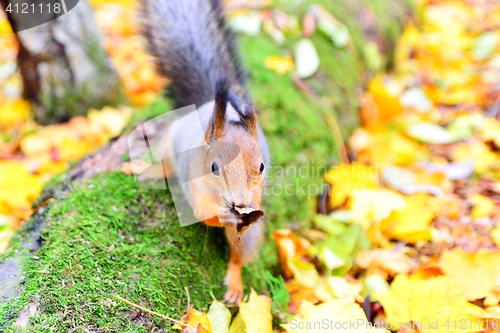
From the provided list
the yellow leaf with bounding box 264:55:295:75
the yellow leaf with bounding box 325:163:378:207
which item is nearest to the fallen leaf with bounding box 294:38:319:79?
the yellow leaf with bounding box 264:55:295:75

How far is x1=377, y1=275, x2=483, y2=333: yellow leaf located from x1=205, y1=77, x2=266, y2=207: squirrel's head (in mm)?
536

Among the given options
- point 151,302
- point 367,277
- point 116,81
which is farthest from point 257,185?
point 116,81

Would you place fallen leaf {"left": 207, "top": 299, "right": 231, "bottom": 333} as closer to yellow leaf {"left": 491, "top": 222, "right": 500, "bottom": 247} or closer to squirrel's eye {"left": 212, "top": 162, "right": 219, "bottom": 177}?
squirrel's eye {"left": 212, "top": 162, "right": 219, "bottom": 177}

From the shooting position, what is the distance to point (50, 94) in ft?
8.63

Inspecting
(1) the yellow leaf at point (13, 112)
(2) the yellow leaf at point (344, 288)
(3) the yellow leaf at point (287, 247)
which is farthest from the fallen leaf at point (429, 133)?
(1) the yellow leaf at point (13, 112)

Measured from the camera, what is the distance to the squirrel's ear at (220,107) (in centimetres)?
125

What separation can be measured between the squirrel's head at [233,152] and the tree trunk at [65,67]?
1673 millimetres

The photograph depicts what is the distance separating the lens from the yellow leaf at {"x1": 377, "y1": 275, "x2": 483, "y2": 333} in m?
1.24

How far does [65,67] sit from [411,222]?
2.15 metres

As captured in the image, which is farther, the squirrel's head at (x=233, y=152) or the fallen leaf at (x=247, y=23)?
the fallen leaf at (x=247, y=23)

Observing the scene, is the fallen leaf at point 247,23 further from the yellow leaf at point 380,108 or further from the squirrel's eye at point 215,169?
the squirrel's eye at point 215,169

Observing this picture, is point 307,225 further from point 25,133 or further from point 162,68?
point 25,133

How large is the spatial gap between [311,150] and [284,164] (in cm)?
25

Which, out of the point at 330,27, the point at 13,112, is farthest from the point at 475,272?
the point at 13,112
